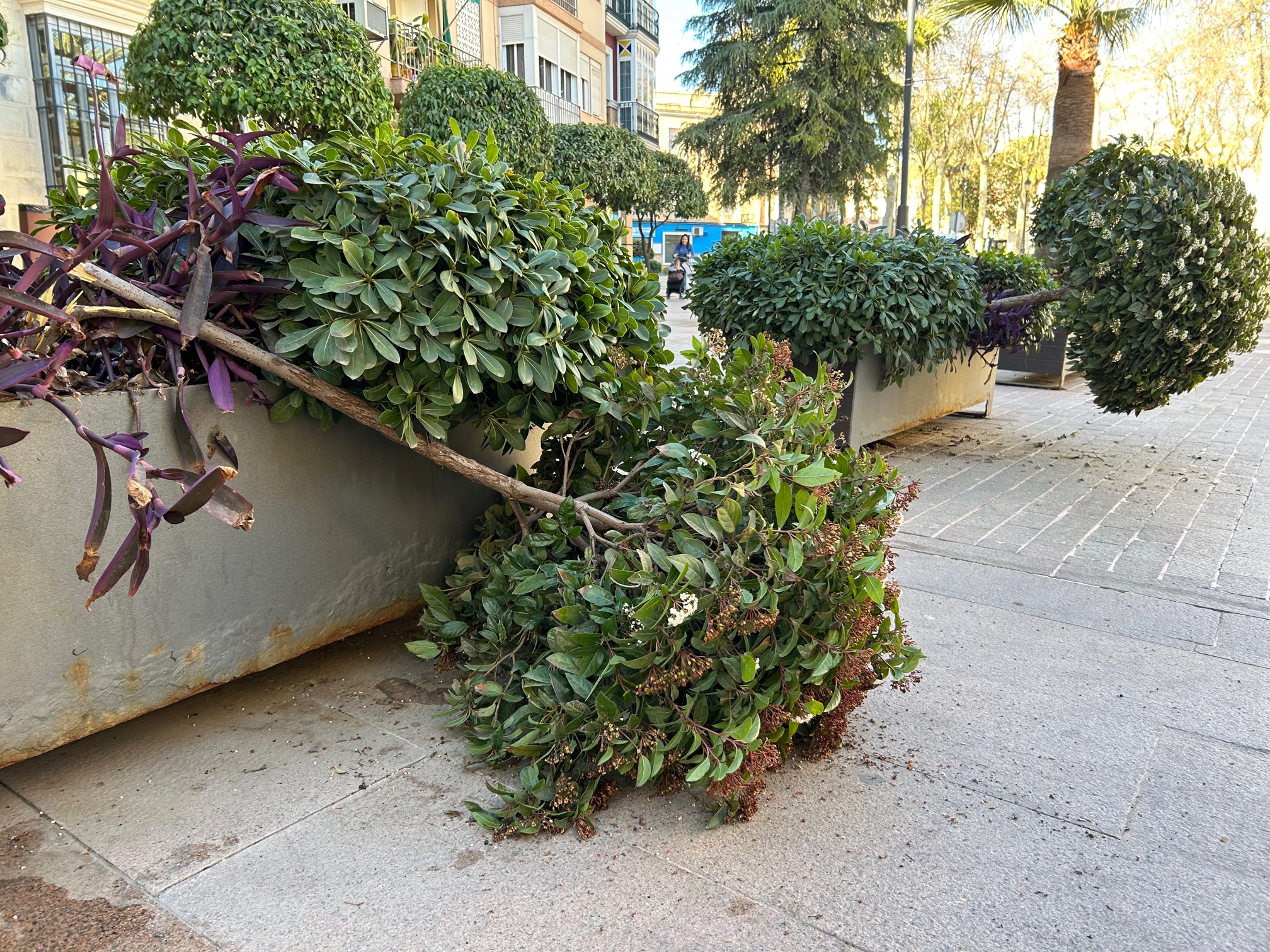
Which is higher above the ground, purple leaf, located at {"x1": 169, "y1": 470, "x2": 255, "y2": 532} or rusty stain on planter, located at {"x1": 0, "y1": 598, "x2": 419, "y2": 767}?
purple leaf, located at {"x1": 169, "y1": 470, "x2": 255, "y2": 532}

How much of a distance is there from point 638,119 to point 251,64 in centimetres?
3214

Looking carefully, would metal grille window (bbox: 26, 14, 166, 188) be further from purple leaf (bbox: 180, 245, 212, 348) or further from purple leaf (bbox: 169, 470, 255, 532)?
purple leaf (bbox: 169, 470, 255, 532)

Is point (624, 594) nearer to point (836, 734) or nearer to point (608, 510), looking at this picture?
point (608, 510)

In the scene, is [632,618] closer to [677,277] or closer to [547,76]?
[677,277]

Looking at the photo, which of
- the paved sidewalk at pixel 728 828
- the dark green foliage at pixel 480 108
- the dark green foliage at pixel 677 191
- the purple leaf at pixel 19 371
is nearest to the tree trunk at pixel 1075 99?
the dark green foliage at pixel 480 108

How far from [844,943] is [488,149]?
2.64 metres

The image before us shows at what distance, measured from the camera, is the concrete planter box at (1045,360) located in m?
12.3

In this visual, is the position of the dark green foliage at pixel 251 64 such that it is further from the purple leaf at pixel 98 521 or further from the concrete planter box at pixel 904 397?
the purple leaf at pixel 98 521

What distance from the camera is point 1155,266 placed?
21.5ft

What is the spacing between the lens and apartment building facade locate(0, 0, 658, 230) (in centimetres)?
1308

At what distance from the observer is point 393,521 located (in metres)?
3.47

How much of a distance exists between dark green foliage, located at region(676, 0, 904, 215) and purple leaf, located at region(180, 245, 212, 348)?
31.8m

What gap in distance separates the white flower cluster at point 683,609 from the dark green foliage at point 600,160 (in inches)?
725

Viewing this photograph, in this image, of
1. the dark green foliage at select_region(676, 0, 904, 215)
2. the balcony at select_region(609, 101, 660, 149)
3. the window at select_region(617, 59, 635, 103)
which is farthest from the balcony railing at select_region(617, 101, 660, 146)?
the dark green foliage at select_region(676, 0, 904, 215)
